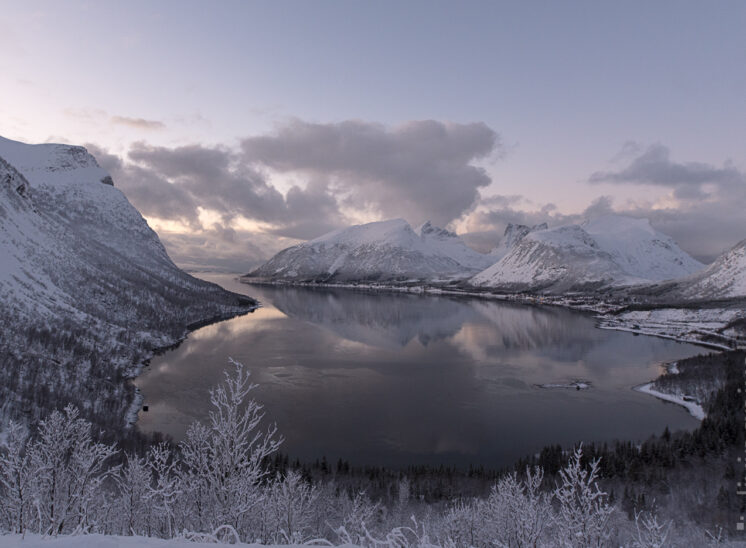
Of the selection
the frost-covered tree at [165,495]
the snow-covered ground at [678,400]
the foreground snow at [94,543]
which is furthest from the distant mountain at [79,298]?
the snow-covered ground at [678,400]

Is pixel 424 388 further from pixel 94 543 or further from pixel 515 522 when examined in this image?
pixel 94 543

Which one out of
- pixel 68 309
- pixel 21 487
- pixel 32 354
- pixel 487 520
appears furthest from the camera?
pixel 68 309

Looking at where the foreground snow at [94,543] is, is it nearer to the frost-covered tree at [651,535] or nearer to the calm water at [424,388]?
the frost-covered tree at [651,535]

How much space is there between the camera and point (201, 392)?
46.5 metres

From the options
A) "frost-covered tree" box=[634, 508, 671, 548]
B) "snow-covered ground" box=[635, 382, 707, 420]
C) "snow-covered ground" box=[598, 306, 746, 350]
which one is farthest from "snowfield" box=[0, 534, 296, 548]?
"snow-covered ground" box=[598, 306, 746, 350]

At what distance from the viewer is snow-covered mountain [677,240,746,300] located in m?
126

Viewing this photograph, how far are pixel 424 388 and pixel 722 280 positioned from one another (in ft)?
449

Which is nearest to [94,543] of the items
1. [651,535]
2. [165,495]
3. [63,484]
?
[165,495]

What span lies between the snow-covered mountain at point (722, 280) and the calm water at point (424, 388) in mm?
61058

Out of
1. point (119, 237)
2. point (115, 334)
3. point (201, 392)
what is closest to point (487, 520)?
point (201, 392)

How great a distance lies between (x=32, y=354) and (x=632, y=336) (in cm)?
10487

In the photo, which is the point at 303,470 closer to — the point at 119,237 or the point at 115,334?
the point at 115,334

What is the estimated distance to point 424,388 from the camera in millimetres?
50312

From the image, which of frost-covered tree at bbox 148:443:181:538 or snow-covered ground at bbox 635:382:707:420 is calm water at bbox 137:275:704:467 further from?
frost-covered tree at bbox 148:443:181:538
